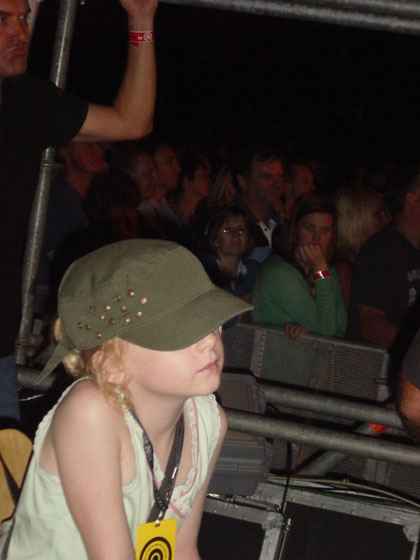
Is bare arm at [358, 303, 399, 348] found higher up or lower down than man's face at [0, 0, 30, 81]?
lower down

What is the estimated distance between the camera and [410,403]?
1.75 metres

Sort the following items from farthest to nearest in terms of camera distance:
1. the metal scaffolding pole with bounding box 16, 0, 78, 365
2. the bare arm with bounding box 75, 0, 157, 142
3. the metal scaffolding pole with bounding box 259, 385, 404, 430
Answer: the metal scaffolding pole with bounding box 16, 0, 78, 365 < the bare arm with bounding box 75, 0, 157, 142 < the metal scaffolding pole with bounding box 259, 385, 404, 430

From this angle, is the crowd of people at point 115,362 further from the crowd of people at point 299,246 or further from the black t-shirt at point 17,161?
the crowd of people at point 299,246

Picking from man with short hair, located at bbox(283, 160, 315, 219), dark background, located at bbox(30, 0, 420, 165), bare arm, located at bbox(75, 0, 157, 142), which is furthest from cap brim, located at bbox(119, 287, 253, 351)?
dark background, located at bbox(30, 0, 420, 165)

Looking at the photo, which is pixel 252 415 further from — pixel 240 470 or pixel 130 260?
pixel 130 260

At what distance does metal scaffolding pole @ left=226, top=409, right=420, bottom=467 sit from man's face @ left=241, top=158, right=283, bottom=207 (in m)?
3.25

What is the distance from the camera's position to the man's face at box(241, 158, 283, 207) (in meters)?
5.18

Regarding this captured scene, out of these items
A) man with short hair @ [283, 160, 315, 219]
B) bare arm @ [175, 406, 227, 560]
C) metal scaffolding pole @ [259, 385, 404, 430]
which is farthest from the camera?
man with short hair @ [283, 160, 315, 219]

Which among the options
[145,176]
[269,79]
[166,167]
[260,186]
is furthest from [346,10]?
[269,79]

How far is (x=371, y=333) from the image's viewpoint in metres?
4.07

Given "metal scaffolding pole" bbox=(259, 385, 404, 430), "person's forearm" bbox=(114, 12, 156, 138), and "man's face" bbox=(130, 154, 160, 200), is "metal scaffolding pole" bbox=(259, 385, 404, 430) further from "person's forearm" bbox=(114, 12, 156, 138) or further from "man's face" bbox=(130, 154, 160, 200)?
"man's face" bbox=(130, 154, 160, 200)

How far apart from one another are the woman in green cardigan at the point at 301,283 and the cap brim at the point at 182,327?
218cm

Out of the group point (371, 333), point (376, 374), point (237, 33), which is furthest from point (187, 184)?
point (237, 33)

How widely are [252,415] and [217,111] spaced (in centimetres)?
1094
